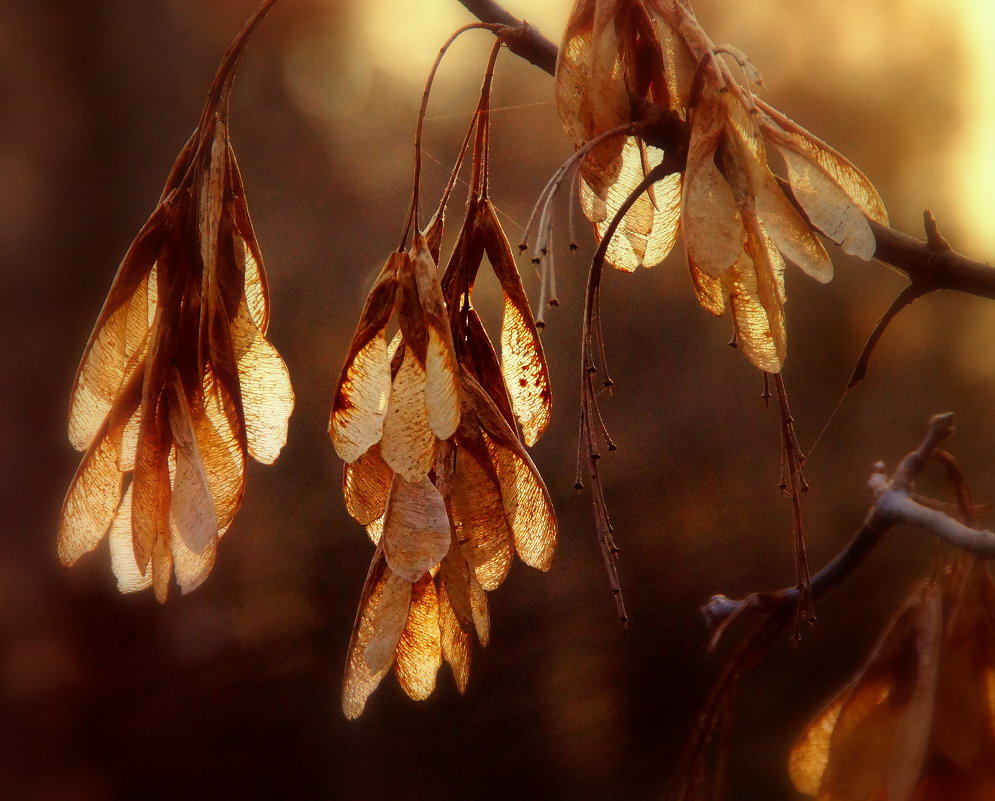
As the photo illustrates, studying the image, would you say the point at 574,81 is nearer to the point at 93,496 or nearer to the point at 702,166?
the point at 702,166

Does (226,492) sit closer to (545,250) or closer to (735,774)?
(545,250)

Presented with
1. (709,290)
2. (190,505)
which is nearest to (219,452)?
(190,505)

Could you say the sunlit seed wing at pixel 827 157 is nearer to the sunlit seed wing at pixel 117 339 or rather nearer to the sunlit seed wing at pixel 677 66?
the sunlit seed wing at pixel 677 66

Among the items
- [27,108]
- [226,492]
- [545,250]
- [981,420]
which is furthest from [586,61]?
[27,108]

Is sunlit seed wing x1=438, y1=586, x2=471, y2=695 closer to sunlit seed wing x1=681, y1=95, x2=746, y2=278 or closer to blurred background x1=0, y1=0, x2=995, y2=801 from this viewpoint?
sunlit seed wing x1=681, y1=95, x2=746, y2=278

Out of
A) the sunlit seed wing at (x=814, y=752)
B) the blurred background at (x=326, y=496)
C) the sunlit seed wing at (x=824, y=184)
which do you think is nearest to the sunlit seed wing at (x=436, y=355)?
the sunlit seed wing at (x=824, y=184)
